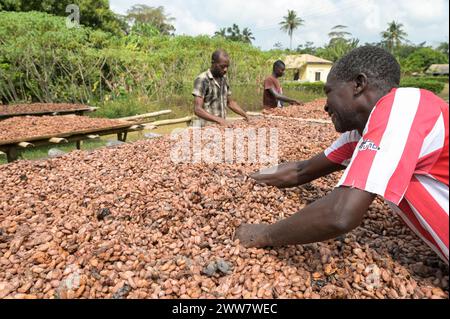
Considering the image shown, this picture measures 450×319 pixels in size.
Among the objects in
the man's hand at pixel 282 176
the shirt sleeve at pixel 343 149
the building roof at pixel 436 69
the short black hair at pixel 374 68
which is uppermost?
the building roof at pixel 436 69

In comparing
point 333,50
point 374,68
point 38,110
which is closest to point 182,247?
point 374,68

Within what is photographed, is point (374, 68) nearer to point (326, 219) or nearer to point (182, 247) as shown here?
point (326, 219)

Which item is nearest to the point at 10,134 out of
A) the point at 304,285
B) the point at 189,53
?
the point at 304,285

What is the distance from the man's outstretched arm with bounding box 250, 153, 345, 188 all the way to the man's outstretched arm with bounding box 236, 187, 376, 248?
676 millimetres

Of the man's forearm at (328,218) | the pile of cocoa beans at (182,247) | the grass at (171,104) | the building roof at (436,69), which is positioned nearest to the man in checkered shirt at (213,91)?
the pile of cocoa beans at (182,247)

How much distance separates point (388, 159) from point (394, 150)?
0.03 m

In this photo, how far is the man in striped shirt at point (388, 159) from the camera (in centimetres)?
106

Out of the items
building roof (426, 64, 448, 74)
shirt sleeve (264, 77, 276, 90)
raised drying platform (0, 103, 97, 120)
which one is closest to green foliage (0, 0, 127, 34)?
raised drying platform (0, 103, 97, 120)

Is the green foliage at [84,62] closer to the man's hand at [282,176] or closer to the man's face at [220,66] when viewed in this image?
the man's face at [220,66]

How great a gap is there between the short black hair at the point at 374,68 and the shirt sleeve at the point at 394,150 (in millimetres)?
196

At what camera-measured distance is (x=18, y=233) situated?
5.83 feet

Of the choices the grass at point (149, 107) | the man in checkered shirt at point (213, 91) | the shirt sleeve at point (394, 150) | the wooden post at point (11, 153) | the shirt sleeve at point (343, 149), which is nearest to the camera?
the shirt sleeve at point (394, 150)

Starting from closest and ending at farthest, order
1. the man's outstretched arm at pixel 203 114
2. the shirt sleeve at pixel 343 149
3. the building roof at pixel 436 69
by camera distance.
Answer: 1. the shirt sleeve at pixel 343 149
2. the man's outstretched arm at pixel 203 114
3. the building roof at pixel 436 69

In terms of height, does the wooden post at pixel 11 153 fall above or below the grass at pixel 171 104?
below
